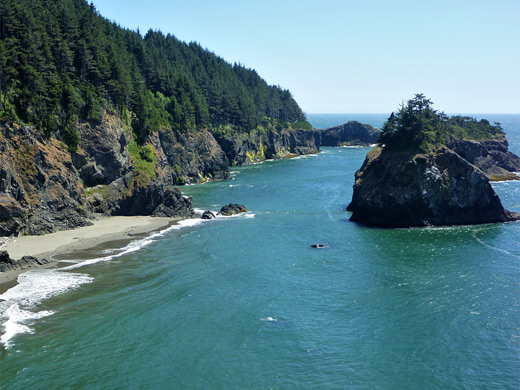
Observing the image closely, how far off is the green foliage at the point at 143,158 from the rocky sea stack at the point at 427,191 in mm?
42193

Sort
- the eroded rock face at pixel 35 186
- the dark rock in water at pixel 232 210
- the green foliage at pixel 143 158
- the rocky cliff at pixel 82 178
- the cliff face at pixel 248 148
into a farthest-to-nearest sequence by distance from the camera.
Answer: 1. the cliff face at pixel 248 148
2. the green foliage at pixel 143 158
3. the dark rock in water at pixel 232 210
4. the rocky cliff at pixel 82 178
5. the eroded rock face at pixel 35 186

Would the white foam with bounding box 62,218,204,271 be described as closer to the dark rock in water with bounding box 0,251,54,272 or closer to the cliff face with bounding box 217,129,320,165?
the dark rock in water with bounding box 0,251,54,272

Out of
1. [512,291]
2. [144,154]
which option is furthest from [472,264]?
[144,154]

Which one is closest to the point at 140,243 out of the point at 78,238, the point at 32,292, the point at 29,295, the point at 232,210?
the point at 78,238

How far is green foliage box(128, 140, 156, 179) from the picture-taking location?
9339 centimetres

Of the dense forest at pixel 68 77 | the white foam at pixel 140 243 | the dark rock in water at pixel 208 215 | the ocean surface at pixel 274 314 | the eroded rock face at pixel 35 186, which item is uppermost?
the dense forest at pixel 68 77

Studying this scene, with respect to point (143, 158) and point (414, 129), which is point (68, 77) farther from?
point (414, 129)

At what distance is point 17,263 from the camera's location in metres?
54.1

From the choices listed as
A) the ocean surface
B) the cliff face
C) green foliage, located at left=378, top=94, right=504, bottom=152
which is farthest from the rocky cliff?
the cliff face

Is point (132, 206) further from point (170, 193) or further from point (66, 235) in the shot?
point (66, 235)

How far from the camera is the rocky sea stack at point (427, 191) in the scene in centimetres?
7881

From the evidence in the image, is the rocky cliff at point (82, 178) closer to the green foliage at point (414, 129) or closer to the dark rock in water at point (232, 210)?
the dark rock in water at point (232, 210)

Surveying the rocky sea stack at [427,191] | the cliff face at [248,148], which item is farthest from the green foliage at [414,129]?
the cliff face at [248,148]

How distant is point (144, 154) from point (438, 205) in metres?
59.6
